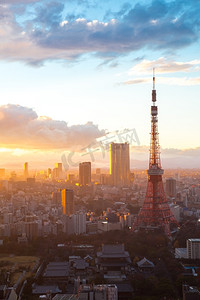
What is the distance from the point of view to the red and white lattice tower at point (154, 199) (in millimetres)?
14578

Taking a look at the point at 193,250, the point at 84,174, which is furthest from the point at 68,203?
the point at 84,174

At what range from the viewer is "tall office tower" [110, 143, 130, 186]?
36.7m

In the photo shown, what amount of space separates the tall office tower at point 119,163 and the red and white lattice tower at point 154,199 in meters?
21.3

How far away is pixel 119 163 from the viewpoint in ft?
121

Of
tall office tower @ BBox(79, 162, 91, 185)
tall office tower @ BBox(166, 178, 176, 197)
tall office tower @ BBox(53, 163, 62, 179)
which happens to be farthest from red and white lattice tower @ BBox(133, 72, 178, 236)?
tall office tower @ BBox(53, 163, 62, 179)

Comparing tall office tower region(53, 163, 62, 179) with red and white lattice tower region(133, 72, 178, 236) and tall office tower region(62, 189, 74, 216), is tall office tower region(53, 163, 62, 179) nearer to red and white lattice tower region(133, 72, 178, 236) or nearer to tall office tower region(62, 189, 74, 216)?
tall office tower region(62, 189, 74, 216)

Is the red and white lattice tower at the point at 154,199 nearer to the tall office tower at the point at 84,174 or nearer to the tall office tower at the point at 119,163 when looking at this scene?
the tall office tower at the point at 84,174

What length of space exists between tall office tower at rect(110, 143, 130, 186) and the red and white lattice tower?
21.3 metres

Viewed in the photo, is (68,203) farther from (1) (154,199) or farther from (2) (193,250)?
(2) (193,250)

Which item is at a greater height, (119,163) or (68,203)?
(119,163)

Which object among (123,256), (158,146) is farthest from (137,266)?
(158,146)

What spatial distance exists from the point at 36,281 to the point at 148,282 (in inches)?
96.8

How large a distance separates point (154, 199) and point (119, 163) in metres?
22.2

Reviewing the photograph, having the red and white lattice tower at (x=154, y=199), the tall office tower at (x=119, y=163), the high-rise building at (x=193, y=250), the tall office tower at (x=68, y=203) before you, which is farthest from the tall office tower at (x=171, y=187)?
the high-rise building at (x=193, y=250)
